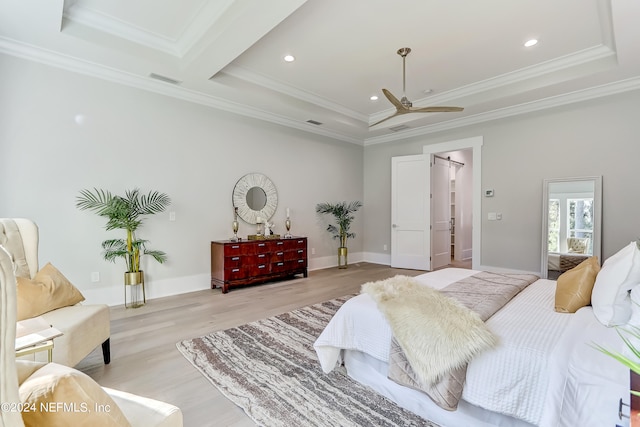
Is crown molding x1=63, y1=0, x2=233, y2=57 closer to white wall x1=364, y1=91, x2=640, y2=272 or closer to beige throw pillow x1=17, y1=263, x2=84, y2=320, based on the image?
beige throw pillow x1=17, y1=263, x2=84, y2=320

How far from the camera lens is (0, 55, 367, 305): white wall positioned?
332cm

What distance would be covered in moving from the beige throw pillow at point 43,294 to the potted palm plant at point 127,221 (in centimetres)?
146

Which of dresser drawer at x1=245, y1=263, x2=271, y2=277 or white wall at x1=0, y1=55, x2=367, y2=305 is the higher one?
white wall at x1=0, y1=55, x2=367, y2=305

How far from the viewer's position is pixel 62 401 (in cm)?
71

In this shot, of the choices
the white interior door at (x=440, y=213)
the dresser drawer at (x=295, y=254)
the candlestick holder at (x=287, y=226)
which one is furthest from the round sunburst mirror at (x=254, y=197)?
the white interior door at (x=440, y=213)

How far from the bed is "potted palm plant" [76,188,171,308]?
3.05 meters

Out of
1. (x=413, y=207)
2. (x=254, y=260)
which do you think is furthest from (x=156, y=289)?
(x=413, y=207)

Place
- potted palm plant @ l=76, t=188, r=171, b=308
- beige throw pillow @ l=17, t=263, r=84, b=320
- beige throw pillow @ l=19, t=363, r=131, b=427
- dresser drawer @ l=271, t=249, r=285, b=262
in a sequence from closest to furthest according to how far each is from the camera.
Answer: beige throw pillow @ l=19, t=363, r=131, b=427
beige throw pillow @ l=17, t=263, r=84, b=320
potted palm plant @ l=76, t=188, r=171, b=308
dresser drawer @ l=271, t=249, r=285, b=262

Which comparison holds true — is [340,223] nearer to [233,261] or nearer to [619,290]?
[233,261]

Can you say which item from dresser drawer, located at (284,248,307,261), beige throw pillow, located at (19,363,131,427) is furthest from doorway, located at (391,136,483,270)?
beige throw pillow, located at (19,363,131,427)

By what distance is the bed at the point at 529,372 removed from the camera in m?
1.25

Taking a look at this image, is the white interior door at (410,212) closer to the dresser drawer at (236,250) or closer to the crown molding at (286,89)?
the crown molding at (286,89)

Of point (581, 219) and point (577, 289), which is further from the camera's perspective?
point (581, 219)

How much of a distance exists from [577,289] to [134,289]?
15.1 feet
